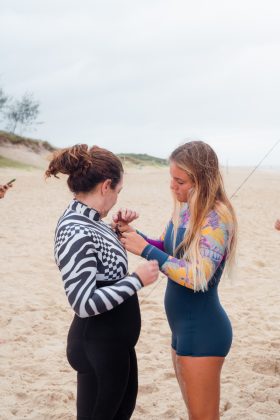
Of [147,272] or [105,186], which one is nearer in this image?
[147,272]

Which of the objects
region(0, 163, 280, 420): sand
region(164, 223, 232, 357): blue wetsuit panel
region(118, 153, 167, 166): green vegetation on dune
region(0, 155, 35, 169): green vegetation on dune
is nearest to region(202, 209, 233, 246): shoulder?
region(164, 223, 232, 357): blue wetsuit panel

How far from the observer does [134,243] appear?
218cm

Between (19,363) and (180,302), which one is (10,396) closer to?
(19,363)

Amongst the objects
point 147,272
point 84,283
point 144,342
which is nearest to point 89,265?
point 84,283

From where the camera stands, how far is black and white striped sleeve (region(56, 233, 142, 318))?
75.9 inches

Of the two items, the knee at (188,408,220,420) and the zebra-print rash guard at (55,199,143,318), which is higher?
the zebra-print rash guard at (55,199,143,318)

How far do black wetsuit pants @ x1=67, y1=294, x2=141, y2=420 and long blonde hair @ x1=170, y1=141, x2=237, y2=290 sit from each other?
409mm

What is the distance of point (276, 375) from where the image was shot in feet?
13.6

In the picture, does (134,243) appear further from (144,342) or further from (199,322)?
(144,342)

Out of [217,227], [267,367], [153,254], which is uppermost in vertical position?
[217,227]

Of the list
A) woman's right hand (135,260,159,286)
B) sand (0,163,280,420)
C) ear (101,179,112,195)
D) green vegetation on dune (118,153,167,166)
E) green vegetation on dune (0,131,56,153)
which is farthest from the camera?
green vegetation on dune (118,153,167,166)

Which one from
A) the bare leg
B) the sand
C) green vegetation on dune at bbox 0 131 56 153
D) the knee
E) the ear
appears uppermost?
the ear

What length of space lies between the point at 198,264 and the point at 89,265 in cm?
49

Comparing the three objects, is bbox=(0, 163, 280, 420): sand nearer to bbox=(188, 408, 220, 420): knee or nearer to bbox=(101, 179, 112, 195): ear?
bbox=(188, 408, 220, 420): knee
